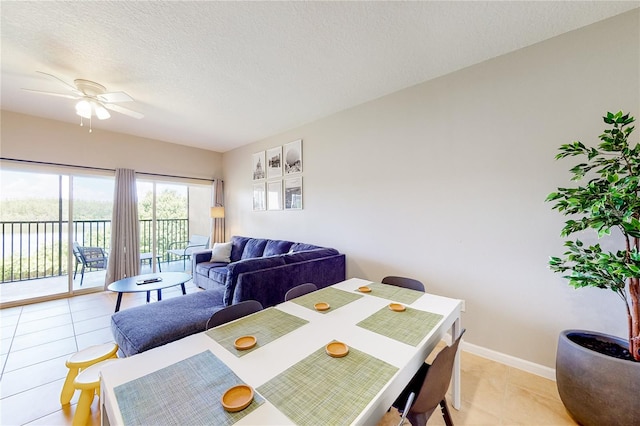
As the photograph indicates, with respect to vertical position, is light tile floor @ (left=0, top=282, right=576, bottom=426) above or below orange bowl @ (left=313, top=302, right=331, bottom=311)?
below

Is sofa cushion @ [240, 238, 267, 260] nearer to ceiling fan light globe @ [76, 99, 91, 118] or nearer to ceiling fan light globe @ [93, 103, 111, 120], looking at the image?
ceiling fan light globe @ [93, 103, 111, 120]

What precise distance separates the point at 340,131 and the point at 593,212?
263 centimetres

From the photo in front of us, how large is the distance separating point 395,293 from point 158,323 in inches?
77.8

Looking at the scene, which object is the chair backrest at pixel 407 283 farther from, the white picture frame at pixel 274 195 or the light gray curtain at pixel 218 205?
the light gray curtain at pixel 218 205

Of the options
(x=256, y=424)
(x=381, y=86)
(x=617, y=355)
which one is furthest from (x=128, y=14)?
(x=617, y=355)

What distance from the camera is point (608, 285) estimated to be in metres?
1.50

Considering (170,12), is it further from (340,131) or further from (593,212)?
(593,212)

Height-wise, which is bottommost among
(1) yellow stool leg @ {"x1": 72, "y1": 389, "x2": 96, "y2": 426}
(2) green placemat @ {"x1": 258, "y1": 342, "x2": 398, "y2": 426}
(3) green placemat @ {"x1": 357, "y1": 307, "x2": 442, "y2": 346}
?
(1) yellow stool leg @ {"x1": 72, "y1": 389, "x2": 96, "y2": 426}

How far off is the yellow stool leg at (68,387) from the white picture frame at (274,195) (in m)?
3.01

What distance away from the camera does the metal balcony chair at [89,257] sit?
4.05 meters

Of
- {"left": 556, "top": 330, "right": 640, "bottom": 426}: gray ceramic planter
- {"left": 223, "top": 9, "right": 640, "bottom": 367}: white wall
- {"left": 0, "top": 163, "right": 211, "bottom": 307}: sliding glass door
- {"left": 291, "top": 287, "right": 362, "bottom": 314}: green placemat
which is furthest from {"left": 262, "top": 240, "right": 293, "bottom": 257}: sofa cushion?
{"left": 556, "top": 330, "right": 640, "bottom": 426}: gray ceramic planter

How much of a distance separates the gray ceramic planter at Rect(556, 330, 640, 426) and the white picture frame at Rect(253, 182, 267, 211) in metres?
4.10

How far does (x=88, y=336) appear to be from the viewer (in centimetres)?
267

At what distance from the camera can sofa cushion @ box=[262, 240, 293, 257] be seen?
12.3 ft
